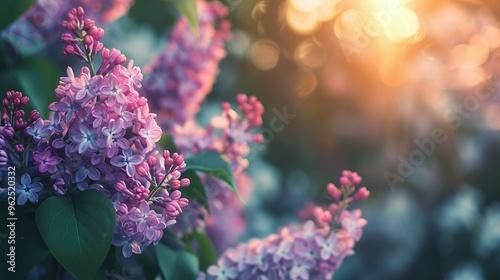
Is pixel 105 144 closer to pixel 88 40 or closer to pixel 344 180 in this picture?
pixel 88 40

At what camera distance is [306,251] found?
101 cm

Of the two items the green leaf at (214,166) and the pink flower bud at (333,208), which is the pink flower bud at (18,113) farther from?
the pink flower bud at (333,208)

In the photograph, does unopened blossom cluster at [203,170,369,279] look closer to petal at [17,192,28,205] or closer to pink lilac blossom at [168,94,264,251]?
pink lilac blossom at [168,94,264,251]

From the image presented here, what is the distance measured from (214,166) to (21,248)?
28cm

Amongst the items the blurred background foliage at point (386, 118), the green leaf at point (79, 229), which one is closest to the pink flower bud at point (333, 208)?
the green leaf at point (79, 229)

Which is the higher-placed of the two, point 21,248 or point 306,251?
point 306,251

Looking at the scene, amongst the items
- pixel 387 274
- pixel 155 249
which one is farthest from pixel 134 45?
pixel 155 249

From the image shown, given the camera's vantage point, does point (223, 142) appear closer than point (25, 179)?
No

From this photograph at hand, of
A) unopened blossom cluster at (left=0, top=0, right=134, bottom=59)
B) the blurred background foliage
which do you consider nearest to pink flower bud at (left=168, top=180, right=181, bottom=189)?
unopened blossom cluster at (left=0, top=0, right=134, bottom=59)

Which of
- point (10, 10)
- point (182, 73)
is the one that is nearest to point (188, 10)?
point (182, 73)

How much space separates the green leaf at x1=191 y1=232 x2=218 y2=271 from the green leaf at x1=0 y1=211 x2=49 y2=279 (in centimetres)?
32

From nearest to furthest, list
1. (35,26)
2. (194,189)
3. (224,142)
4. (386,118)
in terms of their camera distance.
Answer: (194,189) < (224,142) < (35,26) < (386,118)

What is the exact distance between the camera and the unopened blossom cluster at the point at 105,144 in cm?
83

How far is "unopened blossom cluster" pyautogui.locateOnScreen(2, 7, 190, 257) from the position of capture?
2.71 feet
